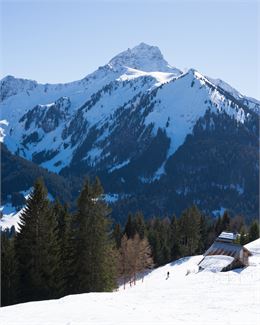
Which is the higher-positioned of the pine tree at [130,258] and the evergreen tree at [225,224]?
the evergreen tree at [225,224]

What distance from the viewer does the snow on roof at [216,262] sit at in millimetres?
63406

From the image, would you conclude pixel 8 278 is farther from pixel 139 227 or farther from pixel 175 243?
pixel 175 243

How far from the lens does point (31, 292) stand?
4350 cm

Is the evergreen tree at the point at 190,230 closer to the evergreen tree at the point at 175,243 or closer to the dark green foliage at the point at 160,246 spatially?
the evergreen tree at the point at 175,243

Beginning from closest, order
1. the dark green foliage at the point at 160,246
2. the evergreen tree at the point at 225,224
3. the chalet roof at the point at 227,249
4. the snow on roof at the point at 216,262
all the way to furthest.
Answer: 1. the snow on roof at the point at 216,262
2. the chalet roof at the point at 227,249
3. the dark green foliage at the point at 160,246
4. the evergreen tree at the point at 225,224

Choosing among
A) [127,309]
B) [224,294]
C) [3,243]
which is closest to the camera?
[127,309]

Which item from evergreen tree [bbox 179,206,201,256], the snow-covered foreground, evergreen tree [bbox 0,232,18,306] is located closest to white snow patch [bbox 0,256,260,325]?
the snow-covered foreground

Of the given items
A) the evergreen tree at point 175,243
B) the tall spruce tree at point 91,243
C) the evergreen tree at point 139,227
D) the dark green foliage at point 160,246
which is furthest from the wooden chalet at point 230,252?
the evergreen tree at point 175,243

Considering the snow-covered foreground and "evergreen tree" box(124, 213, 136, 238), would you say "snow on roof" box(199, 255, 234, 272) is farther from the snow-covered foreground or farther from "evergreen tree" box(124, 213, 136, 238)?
"evergreen tree" box(124, 213, 136, 238)

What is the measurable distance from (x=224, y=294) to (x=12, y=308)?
52.6 ft

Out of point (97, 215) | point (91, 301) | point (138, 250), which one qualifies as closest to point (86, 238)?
point (97, 215)

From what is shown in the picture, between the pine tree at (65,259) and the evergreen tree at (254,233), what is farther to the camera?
the evergreen tree at (254,233)

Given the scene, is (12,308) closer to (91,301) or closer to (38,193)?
(91,301)

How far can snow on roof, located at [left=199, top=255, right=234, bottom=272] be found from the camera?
63.4 meters
